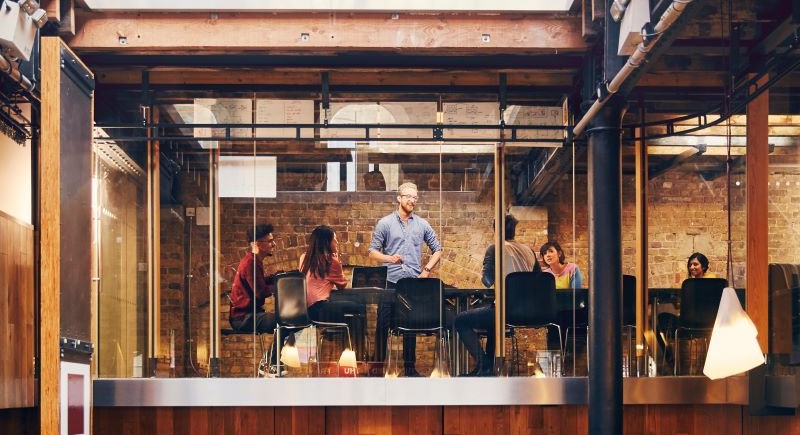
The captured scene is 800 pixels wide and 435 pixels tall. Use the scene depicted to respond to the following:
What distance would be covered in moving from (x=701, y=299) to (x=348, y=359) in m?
3.04

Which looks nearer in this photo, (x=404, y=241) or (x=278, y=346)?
(x=278, y=346)

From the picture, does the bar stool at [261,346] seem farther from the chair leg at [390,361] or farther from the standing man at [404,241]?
the standing man at [404,241]

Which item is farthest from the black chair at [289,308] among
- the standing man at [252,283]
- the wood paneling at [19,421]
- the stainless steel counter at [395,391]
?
the wood paneling at [19,421]

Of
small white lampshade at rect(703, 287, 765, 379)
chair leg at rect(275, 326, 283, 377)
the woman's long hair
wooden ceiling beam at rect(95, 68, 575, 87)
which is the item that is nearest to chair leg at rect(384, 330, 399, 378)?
the woman's long hair

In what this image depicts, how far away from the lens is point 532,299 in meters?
10.5

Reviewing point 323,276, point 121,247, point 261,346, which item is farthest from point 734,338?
point 121,247

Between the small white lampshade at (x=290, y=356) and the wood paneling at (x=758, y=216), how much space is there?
3.77 m

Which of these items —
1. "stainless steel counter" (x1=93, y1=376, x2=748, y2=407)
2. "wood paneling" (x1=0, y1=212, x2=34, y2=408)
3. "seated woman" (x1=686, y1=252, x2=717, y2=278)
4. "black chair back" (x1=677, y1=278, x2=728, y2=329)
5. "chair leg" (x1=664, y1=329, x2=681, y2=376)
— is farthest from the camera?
"seated woman" (x1=686, y1=252, x2=717, y2=278)

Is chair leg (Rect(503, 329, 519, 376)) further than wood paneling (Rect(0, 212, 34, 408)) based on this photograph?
Yes

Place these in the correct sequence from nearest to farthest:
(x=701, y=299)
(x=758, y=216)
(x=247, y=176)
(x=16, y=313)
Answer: (x=16, y=313), (x=758, y=216), (x=701, y=299), (x=247, y=176)

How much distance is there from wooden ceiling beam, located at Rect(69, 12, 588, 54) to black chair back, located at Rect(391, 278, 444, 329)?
2182mm

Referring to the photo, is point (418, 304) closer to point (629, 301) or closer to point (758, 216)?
point (629, 301)

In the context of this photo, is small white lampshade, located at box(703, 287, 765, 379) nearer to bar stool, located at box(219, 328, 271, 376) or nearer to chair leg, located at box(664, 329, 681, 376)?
chair leg, located at box(664, 329, 681, 376)

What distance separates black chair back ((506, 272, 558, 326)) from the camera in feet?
34.4
